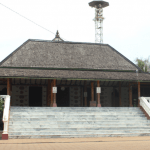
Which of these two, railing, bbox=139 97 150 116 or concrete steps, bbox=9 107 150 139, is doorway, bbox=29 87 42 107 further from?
railing, bbox=139 97 150 116

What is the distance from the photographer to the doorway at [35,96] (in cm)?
2852

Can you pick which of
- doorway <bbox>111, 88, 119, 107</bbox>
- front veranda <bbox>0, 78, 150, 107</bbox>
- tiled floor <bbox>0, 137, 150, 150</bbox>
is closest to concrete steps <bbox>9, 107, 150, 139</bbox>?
tiled floor <bbox>0, 137, 150, 150</bbox>

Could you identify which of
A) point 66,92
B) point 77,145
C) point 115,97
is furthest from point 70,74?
point 77,145

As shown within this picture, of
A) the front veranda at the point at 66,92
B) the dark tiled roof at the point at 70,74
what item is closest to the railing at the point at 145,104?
the dark tiled roof at the point at 70,74

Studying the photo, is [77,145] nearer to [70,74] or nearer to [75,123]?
[75,123]

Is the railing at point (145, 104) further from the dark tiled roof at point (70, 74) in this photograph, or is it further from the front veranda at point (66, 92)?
the front veranda at point (66, 92)

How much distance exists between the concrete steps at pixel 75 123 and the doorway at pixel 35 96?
7.17 metres

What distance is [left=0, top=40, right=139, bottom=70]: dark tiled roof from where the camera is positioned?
2698cm

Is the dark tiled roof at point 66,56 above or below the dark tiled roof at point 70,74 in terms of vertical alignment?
above

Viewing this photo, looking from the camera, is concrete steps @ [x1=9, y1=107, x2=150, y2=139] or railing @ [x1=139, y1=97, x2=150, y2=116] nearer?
concrete steps @ [x1=9, y1=107, x2=150, y2=139]

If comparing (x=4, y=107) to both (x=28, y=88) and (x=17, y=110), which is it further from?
(x=28, y=88)

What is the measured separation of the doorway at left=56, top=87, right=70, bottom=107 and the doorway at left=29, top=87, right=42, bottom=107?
1966 mm

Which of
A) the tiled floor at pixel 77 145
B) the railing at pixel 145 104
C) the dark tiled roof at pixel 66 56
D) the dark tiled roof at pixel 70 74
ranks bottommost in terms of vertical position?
the tiled floor at pixel 77 145

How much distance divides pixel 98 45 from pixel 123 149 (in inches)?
819
